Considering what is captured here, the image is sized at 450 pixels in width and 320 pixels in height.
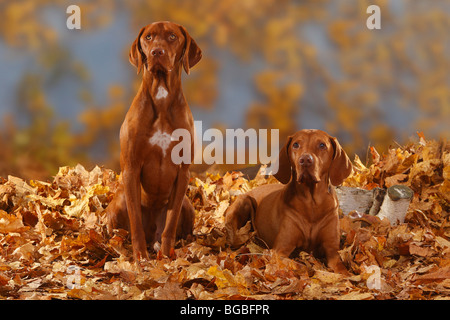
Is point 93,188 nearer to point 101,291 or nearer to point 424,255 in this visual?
point 101,291

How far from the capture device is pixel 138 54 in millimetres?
3816

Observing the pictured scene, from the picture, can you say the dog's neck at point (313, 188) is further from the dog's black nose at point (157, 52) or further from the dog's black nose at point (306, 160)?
the dog's black nose at point (157, 52)

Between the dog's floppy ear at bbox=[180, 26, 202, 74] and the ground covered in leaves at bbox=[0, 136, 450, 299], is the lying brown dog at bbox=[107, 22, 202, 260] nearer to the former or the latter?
the dog's floppy ear at bbox=[180, 26, 202, 74]

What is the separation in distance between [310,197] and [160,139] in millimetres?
1118

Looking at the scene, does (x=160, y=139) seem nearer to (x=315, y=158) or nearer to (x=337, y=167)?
(x=315, y=158)

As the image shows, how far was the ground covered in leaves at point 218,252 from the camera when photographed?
3.25 meters

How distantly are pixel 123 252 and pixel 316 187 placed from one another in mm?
1483

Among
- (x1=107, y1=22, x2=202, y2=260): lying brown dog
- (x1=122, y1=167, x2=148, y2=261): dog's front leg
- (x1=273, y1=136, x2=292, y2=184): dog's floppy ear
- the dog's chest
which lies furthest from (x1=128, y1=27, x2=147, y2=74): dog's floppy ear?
(x1=273, y1=136, x2=292, y2=184): dog's floppy ear

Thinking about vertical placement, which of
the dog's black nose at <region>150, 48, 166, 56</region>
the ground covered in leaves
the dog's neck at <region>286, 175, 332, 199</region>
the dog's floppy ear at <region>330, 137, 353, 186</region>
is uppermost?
the dog's black nose at <region>150, 48, 166, 56</region>

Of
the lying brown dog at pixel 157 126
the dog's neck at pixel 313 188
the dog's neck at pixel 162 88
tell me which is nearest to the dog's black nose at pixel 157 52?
the lying brown dog at pixel 157 126

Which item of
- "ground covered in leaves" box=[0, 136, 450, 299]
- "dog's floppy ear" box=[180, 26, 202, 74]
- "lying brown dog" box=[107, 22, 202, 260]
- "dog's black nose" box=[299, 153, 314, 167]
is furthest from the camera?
"dog's floppy ear" box=[180, 26, 202, 74]

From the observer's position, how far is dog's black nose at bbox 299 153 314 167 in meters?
3.56

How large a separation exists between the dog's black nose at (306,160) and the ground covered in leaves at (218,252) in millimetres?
661
